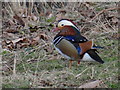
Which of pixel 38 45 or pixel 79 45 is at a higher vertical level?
pixel 79 45

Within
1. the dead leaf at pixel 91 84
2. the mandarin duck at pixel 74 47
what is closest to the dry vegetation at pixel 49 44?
the dead leaf at pixel 91 84

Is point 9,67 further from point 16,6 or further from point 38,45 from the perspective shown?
point 16,6

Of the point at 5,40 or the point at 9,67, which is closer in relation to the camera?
the point at 9,67

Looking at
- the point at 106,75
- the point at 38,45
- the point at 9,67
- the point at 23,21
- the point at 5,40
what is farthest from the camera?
the point at 23,21

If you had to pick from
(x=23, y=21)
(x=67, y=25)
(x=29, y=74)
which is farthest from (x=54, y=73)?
(x=23, y=21)

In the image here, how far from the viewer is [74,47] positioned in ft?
13.5

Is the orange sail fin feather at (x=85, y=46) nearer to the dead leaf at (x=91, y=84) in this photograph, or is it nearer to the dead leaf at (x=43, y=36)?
the dead leaf at (x=91, y=84)

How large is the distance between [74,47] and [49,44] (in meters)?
1.48

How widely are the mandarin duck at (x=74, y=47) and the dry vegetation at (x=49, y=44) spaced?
0.18m

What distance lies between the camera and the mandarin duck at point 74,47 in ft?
13.3

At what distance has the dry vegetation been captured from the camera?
13.3 ft

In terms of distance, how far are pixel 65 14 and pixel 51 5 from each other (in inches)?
21.8

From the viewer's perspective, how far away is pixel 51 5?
301 inches

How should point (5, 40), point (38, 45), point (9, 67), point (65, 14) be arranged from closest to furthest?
point (9, 67) < point (38, 45) < point (5, 40) < point (65, 14)
